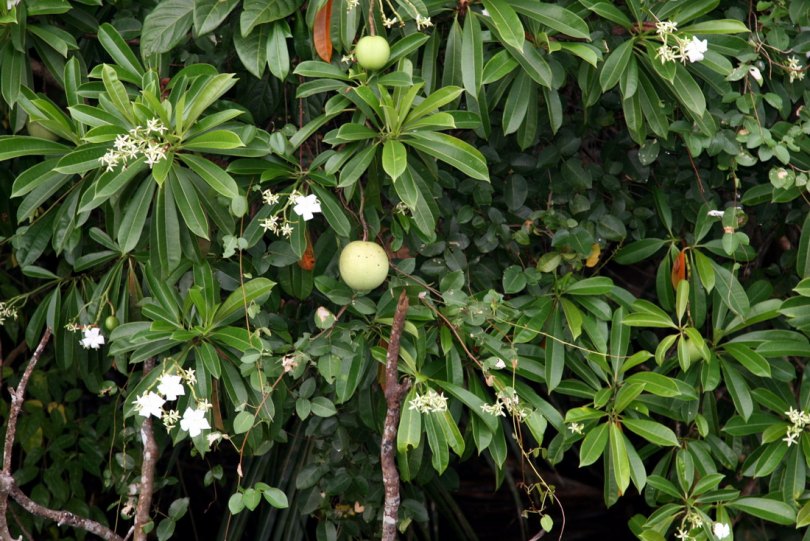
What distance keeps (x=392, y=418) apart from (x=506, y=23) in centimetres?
76

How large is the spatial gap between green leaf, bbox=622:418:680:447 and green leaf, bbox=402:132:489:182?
0.64 meters

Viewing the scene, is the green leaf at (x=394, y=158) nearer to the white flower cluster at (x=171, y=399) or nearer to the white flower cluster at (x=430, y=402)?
the white flower cluster at (x=430, y=402)

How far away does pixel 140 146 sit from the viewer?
1.58 meters

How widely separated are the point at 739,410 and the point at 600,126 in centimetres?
71

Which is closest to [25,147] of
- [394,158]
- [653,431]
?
[394,158]

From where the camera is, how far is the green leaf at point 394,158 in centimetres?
158

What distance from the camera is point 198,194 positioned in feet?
5.72

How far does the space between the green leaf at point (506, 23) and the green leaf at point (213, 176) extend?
1.81ft

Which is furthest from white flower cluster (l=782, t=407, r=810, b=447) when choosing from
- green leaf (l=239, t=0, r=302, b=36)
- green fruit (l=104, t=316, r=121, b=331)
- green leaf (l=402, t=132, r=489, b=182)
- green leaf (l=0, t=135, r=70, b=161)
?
green leaf (l=0, t=135, r=70, b=161)

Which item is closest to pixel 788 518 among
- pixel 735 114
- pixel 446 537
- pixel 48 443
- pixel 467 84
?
pixel 735 114

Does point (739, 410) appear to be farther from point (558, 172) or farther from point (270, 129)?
point (270, 129)

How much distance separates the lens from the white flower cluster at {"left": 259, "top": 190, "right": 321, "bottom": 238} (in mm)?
1669

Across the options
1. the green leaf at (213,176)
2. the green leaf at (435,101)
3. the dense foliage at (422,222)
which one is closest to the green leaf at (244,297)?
the dense foliage at (422,222)

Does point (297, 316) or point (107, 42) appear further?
point (297, 316)
